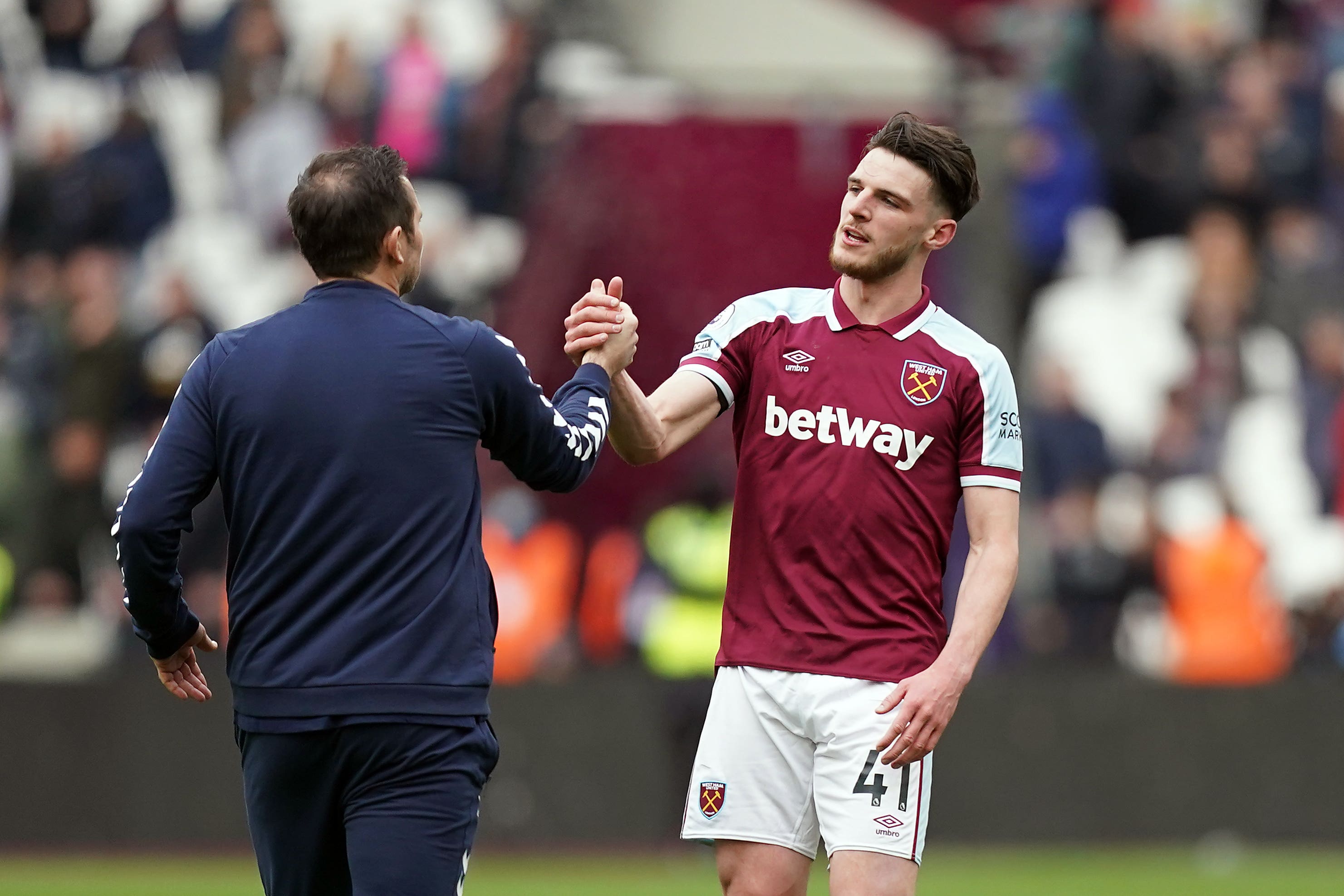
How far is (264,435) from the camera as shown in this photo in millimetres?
4352

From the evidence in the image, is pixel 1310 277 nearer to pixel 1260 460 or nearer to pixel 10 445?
pixel 1260 460

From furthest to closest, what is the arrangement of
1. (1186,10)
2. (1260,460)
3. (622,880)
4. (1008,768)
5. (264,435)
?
(1186,10) < (1260,460) < (1008,768) < (622,880) < (264,435)

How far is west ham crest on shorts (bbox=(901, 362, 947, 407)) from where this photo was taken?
5156 millimetres

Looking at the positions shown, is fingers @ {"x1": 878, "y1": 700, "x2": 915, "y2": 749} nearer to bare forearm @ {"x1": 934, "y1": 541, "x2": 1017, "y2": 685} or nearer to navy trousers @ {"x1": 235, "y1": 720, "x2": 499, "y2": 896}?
bare forearm @ {"x1": 934, "y1": 541, "x2": 1017, "y2": 685}

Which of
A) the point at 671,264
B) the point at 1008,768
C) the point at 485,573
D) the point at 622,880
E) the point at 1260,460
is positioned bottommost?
the point at 622,880

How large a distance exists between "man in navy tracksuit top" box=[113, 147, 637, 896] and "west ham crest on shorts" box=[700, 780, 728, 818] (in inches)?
34.0

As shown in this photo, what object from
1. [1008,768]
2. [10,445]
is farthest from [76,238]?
[1008,768]

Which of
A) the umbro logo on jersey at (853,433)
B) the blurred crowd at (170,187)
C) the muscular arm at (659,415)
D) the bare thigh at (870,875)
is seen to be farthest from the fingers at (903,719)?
the blurred crowd at (170,187)

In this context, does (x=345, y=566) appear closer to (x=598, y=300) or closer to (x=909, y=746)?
(x=598, y=300)

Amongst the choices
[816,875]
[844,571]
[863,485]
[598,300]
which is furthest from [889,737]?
[816,875]

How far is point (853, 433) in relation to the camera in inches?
203

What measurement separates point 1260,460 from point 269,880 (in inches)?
Answer: 398

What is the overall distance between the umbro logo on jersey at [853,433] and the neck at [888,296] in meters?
0.30

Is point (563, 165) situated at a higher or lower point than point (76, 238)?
higher
